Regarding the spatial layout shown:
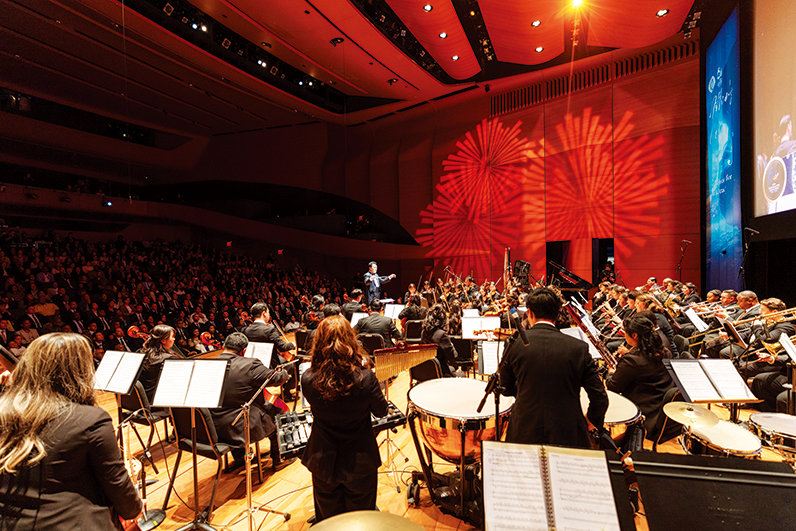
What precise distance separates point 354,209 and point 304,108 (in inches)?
166

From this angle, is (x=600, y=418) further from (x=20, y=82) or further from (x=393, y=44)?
(x=20, y=82)

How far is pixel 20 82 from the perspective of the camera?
1160 centimetres

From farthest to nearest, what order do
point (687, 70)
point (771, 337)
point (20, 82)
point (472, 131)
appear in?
point (472, 131) < point (20, 82) < point (687, 70) < point (771, 337)

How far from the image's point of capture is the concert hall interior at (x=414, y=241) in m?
2.27

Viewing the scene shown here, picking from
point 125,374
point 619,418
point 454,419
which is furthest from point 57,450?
point 619,418

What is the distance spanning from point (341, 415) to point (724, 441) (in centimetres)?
236

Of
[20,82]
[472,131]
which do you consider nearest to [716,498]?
[472,131]

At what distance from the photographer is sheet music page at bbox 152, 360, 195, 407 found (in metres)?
2.66

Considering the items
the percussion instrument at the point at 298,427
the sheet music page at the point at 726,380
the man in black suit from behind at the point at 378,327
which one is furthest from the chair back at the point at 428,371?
the sheet music page at the point at 726,380

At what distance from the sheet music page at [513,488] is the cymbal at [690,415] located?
6.00ft

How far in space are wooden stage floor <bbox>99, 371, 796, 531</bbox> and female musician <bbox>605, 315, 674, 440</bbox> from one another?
734 millimetres

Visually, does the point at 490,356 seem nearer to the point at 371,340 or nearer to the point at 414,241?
the point at 371,340

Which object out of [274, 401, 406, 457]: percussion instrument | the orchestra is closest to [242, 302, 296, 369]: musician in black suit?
the orchestra

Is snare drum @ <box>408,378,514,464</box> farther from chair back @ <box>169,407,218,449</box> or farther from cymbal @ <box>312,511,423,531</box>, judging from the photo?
chair back @ <box>169,407,218,449</box>
